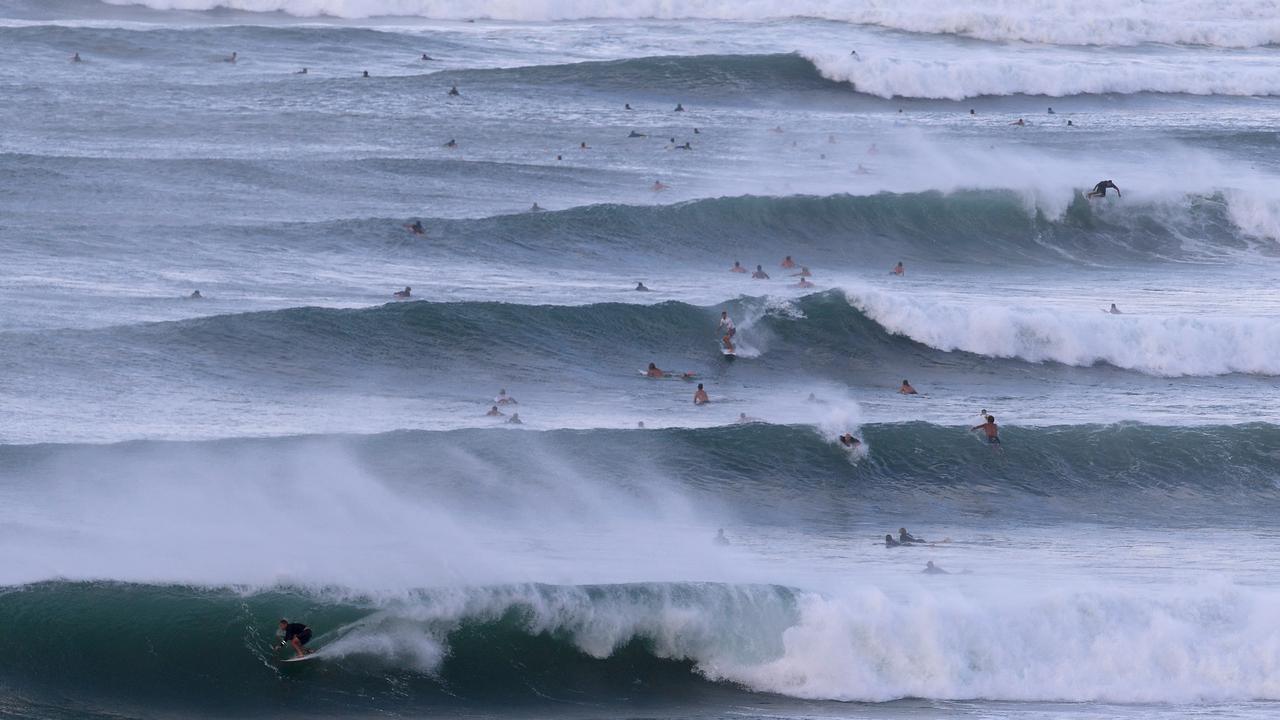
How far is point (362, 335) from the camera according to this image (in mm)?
22453

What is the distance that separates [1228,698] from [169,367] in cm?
1368

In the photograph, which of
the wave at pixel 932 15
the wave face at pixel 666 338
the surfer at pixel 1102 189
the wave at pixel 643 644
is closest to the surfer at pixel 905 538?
the wave at pixel 643 644

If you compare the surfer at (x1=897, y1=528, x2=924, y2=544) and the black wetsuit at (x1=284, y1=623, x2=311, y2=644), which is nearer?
the black wetsuit at (x1=284, y1=623, x2=311, y2=644)

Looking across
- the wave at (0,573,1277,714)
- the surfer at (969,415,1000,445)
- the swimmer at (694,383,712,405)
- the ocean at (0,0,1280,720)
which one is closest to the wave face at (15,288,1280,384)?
the ocean at (0,0,1280,720)

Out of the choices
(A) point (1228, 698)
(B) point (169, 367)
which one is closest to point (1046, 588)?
(A) point (1228, 698)

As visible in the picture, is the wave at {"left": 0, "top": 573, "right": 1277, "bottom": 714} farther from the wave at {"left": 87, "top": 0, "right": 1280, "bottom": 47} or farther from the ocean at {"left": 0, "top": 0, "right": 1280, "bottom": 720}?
the wave at {"left": 87, "top": 0, "right": 1280, "bottom": 47}

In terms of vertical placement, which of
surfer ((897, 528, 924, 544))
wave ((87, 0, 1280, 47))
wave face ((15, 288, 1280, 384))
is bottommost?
surfer ((897, 528, 924, 544))

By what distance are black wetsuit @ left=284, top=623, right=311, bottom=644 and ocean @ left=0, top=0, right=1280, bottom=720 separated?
213 mm

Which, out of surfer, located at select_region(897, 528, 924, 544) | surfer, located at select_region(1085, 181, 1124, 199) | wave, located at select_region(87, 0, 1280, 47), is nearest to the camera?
surfer, located at select_region(897, 528, 924, 544)

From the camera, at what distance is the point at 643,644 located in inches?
565

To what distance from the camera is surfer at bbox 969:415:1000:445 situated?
19.8 meters

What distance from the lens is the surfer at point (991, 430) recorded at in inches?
778

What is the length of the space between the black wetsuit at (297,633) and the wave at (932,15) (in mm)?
37928

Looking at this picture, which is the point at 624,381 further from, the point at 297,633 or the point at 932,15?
the point at 932,15
